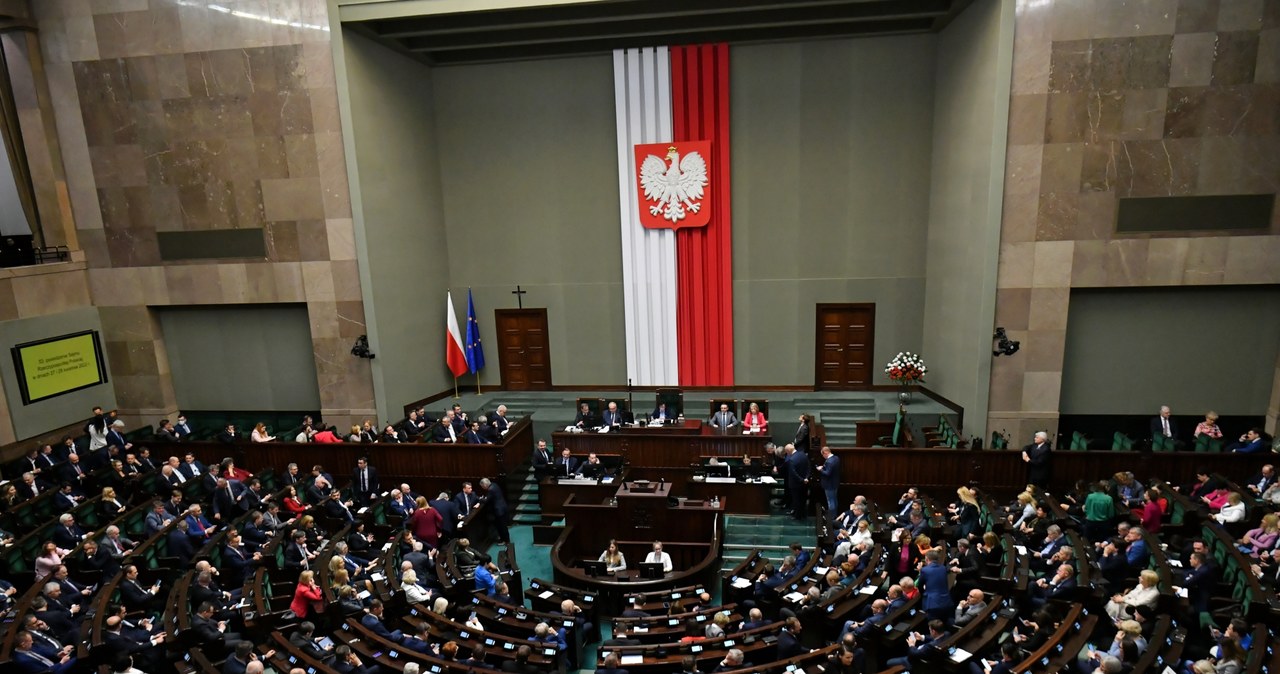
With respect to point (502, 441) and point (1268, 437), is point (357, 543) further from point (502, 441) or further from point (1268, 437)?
point (1268, 437)

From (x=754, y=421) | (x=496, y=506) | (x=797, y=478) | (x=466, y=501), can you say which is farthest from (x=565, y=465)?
(x=797, y=478)

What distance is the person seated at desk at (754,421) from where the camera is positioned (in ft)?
40.5

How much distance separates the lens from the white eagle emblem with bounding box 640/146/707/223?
1497 cm

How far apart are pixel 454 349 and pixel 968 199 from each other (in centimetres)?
1098

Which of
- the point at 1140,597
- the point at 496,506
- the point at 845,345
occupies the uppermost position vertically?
the point at 845,345

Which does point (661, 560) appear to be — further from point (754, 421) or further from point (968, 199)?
point (968, 199)

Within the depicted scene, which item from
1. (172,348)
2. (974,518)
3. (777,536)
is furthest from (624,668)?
(172,348)

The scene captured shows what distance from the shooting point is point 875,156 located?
14.7m

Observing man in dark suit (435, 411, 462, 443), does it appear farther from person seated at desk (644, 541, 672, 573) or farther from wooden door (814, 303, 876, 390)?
wooden door (814, 303, 876, 390)

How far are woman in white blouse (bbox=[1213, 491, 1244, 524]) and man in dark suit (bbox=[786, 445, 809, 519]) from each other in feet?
16.8

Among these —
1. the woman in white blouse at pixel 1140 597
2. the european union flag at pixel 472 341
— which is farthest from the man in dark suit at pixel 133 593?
the woman in white blouse at pixel 1140 597

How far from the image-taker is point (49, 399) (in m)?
13.5

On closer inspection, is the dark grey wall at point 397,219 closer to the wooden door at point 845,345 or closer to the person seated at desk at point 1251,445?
the wooden door at point 845,345

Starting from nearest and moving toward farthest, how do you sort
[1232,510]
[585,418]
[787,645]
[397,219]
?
1. [787,645]
2. [1232,510]
3. [585,418]
4. [397,219]
